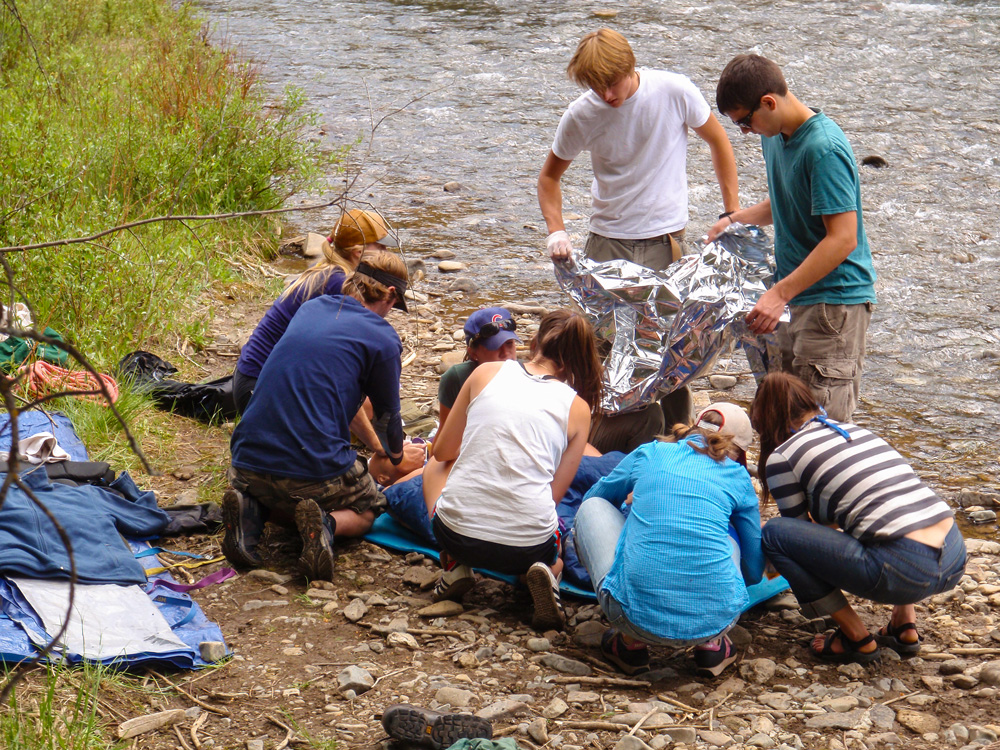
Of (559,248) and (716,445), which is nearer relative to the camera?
(716,445)

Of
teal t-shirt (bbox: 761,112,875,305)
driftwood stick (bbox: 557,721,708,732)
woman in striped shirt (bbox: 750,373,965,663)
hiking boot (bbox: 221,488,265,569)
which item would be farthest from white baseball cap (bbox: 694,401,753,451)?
hiking boot (bbox: 221,488,265,569)

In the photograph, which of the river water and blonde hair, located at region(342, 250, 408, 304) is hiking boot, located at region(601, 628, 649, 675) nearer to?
blonde hair, located at region(342, 250, 408, 304)

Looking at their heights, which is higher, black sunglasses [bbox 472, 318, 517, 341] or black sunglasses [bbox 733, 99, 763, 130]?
black sunglasses [bbox 733, 99, 763, 130]

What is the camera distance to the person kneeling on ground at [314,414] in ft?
11.8

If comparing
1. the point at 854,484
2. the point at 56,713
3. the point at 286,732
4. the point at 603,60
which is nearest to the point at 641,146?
the point at 603,60

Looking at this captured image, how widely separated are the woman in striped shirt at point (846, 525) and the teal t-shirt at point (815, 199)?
52 cm

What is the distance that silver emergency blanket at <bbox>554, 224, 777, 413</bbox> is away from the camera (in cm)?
407

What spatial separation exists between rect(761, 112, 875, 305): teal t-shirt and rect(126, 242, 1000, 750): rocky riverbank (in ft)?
3.79

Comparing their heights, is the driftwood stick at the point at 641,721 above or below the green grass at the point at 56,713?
below

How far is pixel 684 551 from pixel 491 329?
1.27 meters

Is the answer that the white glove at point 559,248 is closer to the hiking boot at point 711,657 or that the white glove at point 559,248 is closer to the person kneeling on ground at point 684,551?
the person kneeling on ground at point 684,551

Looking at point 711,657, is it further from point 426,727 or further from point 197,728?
point 197,728

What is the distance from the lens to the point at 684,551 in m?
→ 3.11

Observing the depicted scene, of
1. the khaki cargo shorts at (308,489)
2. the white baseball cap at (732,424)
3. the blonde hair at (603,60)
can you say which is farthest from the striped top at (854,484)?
the blonde hair at (603,60)
